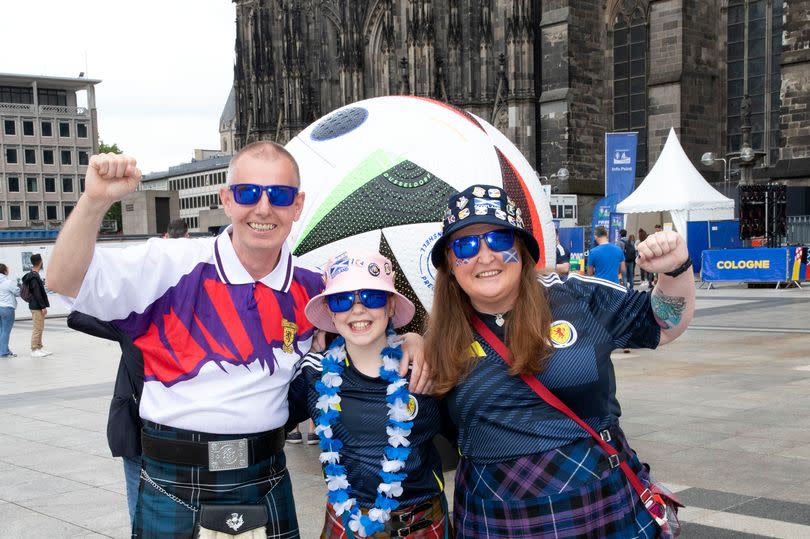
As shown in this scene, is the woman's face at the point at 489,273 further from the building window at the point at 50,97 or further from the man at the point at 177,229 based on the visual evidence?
the building window at the point at 50,97

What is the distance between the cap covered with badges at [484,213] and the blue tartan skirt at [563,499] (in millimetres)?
638

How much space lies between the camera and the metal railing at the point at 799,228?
23.6m

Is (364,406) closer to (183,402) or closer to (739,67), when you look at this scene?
(183,402)

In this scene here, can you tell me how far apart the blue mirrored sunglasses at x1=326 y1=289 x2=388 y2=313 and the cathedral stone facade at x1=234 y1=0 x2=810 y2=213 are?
24884 mm

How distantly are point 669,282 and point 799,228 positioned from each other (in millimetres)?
23426

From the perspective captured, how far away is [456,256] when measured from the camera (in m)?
2.64

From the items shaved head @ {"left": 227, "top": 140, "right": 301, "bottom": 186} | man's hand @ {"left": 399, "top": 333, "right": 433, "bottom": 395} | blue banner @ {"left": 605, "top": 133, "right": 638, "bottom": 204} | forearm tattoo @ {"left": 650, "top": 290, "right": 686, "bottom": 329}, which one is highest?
blue banner @ {"left": 605, "top": 133, "right": 638, "bottom": 204}

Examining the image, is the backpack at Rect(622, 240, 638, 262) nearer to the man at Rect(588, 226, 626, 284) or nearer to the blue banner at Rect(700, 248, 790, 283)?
the blue banner at Rect(700, 248, 790, 283)

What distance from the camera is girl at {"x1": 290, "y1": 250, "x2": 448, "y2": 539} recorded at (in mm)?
2748

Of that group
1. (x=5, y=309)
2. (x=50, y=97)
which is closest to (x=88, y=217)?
(x=5, y=309)

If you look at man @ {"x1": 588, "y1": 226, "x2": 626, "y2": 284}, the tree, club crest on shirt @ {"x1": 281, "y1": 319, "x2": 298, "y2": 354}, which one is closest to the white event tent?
man @ {"x1": 588, "y1": 226, "x2": 626, "y2": 284}

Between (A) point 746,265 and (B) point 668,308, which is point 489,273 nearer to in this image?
(B) point 668,308

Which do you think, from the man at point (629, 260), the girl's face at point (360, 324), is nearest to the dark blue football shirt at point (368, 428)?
the girl's face at point (360, 324)

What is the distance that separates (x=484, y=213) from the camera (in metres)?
2.59
